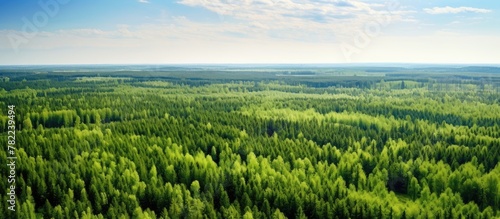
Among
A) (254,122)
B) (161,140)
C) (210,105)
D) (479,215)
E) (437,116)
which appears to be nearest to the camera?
(479,215)

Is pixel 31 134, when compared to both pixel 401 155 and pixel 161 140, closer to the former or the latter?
pixel 161 140

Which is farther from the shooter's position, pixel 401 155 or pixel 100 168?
pixel 401 155

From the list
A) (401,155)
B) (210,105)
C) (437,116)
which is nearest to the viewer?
(401,155)

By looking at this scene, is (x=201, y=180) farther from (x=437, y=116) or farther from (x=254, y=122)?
(x=437, y=116)

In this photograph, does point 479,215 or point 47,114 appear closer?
point 479,215

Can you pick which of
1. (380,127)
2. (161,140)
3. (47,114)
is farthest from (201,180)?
(47,114)

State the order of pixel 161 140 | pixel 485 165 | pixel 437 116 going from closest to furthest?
1. pixel 485 165
2. pixel 161 140
3. pixel 437 116

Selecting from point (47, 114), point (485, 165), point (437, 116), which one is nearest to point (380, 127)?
point (437, 116)

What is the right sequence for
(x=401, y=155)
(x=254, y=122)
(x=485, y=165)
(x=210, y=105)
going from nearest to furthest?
(x=485, y=165) < (x=401, y=155) < (x=254, y=122) < (x=210, y=105)
